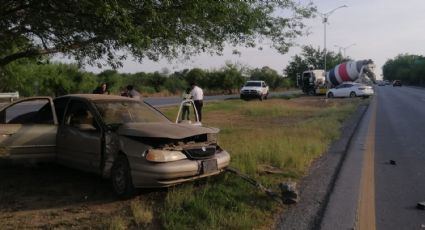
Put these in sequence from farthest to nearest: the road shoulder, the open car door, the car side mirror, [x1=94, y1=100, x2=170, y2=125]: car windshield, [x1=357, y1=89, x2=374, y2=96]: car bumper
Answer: [x1=357, y1=89, x2=374, y2=96]: car bumper
the open car door
[x1=94, y1=100, x2=170, y2=125]: car windshield
the car side mirror
the road shoulder

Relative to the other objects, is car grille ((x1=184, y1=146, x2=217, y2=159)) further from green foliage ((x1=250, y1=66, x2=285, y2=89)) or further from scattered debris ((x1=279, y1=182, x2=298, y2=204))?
green foliage ((x1=250, y1=66, x2=285, y2=89))

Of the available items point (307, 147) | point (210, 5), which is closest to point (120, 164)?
point (210, 5)

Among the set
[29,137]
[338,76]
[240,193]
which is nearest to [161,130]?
[240,193]

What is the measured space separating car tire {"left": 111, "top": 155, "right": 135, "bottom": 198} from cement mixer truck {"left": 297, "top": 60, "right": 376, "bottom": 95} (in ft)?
157

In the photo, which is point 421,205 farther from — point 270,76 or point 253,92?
point 270,76

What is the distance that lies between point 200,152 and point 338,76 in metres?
50.7

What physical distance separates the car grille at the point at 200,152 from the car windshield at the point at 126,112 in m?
1.40

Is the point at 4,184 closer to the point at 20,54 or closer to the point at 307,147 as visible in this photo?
the point at 20,54

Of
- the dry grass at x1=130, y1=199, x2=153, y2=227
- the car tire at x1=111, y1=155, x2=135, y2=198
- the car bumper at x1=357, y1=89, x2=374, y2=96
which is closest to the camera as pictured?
the dry grass at x1=130, y1=199, x2=153, y2=227

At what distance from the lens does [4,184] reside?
26.0ft

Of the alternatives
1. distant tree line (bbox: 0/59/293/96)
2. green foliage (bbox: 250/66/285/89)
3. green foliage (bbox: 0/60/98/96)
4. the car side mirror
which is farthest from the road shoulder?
green foliage (bbox: 250/66/285/89)

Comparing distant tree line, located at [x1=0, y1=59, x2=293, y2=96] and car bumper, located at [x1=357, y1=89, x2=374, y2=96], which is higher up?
distant tree line, located at [x1=0, y1=59, x2=293, y2=96]

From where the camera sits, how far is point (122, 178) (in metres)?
6.84

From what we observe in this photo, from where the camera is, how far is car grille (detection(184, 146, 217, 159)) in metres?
6.83
